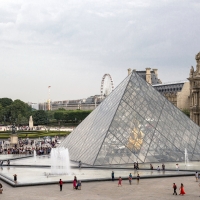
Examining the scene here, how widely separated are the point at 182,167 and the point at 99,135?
6.30 meters

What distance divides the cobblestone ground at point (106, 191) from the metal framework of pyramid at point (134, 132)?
6.68m

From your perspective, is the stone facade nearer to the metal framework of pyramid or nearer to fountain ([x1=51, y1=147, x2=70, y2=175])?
the metal framework of pyramid

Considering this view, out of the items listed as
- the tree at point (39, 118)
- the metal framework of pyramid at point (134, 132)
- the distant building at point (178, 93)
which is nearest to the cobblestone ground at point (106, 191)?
the metal framework of pyramid at point (134, 132)

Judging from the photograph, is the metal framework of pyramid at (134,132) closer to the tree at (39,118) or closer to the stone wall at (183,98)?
the stone wall at (183,98)

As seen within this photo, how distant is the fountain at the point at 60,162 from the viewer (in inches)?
949

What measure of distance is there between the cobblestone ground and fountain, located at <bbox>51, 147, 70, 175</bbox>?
12.8 feet

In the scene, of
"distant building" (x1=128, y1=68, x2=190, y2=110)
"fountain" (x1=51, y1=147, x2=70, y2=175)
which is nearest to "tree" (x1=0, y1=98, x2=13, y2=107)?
"distant building" (x1=128, y1=68, x2=190, y2=110)

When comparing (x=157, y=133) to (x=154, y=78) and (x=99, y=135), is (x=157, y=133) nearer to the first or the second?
(x=99, y=135)

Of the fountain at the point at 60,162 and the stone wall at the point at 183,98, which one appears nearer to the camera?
the fountain at the point at 60,162

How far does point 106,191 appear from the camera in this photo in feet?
60.8

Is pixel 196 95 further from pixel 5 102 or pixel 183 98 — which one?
pixel 5 102

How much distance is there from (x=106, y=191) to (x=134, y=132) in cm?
1129

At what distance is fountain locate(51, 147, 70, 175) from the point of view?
24102 millimetres

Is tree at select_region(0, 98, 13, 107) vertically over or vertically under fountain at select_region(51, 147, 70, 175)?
over
